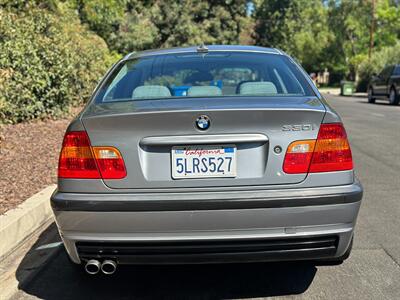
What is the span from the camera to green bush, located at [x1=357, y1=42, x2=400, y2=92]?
3912cm

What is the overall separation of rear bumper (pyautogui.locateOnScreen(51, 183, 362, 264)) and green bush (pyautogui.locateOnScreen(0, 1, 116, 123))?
5825mm

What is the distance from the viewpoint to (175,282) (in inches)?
149

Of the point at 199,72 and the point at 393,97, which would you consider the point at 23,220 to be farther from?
the point at 393,97

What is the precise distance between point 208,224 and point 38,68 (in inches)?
337

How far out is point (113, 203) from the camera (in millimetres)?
3025

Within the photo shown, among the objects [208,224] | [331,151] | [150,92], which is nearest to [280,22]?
[150,92]

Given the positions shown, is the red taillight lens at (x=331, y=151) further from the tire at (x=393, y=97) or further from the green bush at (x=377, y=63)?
the green bush at (x=377, y=63)

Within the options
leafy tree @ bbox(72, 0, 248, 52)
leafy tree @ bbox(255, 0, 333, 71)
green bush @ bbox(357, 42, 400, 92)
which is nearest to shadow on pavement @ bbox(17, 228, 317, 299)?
leafy tree @ bbox(72, 0, 248, 52)

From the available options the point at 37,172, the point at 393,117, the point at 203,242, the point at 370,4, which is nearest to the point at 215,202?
the point at 203,242

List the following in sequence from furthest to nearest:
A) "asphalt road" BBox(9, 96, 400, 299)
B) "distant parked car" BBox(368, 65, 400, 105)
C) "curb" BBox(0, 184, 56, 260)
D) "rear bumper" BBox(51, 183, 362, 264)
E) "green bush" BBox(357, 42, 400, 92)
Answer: "green bush" BBox(357, 42, 400, 92) → "distant parked car" BBox(368, 65, 400, 105) → "curb" BBox(0, 184, 56, 260) → "asphalt road" BBox(9, 96, 400, 299) → "rear bumper" BBox(51, 183, 362, 264)

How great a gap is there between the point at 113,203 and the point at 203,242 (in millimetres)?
562

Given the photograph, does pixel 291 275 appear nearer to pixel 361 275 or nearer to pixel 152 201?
pixel 361 275

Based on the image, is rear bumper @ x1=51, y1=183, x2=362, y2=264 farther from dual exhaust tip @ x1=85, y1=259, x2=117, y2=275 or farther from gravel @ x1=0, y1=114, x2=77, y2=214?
gravel @ x1=0, y1=114, x2=77, y2=214

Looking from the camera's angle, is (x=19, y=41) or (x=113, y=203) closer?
(x=113, y=203)
